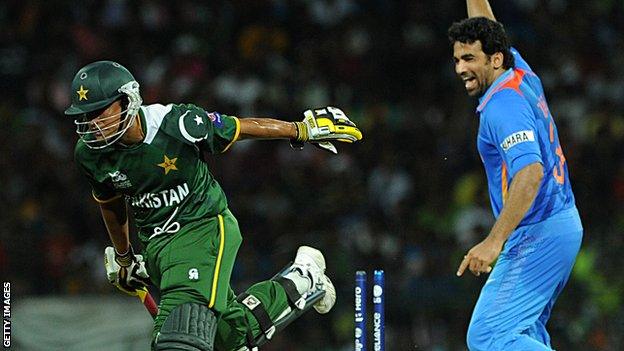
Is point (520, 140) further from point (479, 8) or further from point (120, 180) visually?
point (120, 180)

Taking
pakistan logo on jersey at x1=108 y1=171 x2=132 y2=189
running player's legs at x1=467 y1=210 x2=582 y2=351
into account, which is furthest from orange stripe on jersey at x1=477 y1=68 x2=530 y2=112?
pakistan logo on jersey at x1=108 y1=171 x2=132 y2=189

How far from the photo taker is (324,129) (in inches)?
223

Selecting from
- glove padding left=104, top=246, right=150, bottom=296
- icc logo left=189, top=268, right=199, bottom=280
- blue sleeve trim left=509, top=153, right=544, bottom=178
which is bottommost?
glove padding left=104, top=246, right=150, bottom=296

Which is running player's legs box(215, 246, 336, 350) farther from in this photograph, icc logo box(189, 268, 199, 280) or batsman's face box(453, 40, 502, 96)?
batsman's face box(453, 40, 502, 96)

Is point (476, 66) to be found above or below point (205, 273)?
above

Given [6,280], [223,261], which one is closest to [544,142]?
[223,261]

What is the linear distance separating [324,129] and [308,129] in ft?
0.27

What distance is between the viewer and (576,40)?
414 inches

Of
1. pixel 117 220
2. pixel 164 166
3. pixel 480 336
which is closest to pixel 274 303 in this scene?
pixel 117 220

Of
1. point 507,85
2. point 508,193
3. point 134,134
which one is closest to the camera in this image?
point 508,193

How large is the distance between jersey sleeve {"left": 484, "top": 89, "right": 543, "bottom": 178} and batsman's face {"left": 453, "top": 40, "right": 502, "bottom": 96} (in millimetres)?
177

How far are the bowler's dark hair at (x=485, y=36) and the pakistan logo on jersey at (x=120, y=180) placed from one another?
1.68 metres

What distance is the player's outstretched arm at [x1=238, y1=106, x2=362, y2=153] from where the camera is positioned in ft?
18.3

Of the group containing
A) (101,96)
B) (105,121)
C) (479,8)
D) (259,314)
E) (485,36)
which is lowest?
(259,314)
